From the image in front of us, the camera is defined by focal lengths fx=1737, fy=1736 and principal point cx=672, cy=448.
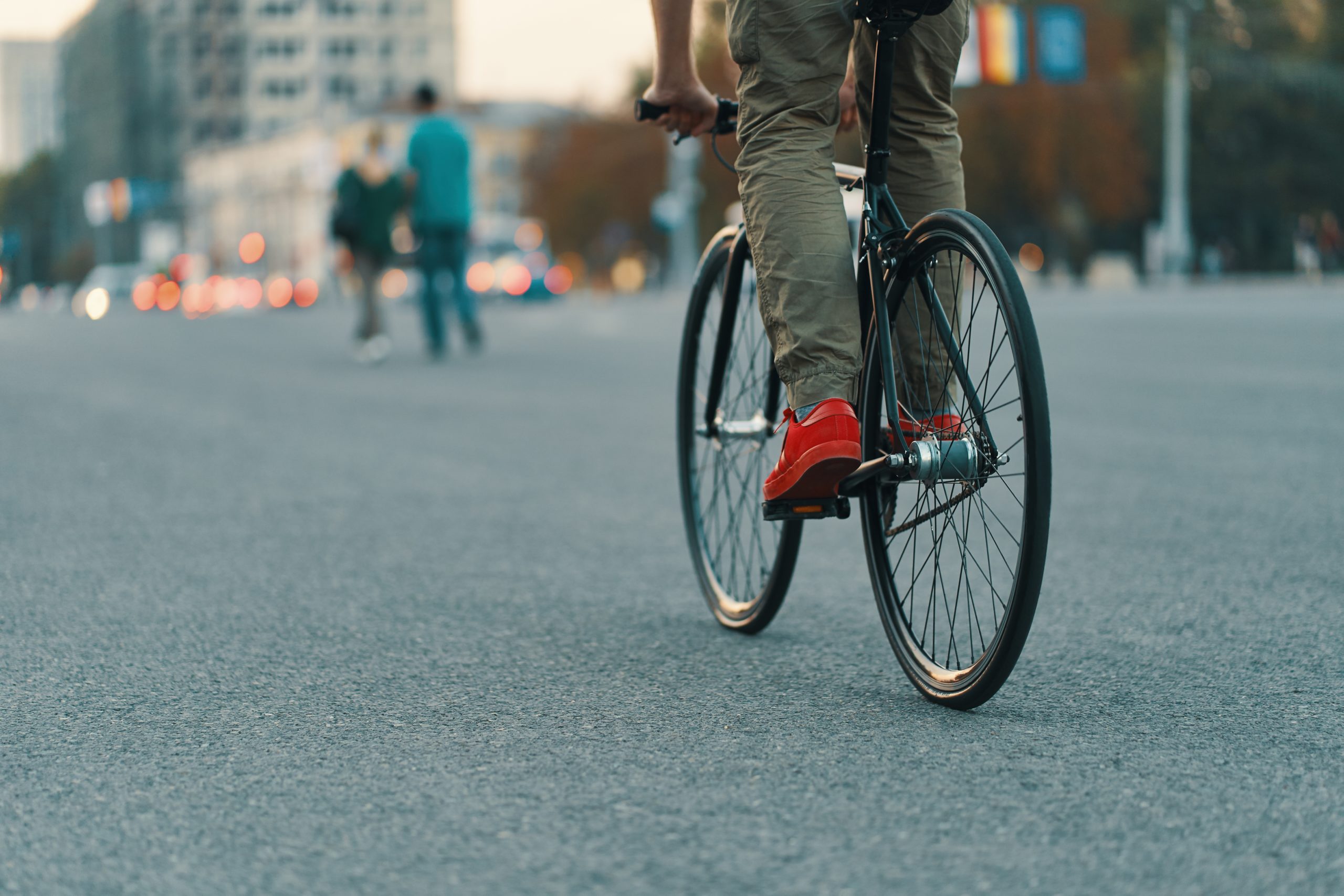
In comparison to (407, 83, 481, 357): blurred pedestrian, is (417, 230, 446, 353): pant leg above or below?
below

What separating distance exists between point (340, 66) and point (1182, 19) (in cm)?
10254

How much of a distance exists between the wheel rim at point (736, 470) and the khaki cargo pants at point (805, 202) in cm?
60

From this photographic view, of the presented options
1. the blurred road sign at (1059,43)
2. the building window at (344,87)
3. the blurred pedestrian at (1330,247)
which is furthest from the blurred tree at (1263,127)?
the building window at (344,87)

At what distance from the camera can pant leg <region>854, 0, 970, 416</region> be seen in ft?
10.8

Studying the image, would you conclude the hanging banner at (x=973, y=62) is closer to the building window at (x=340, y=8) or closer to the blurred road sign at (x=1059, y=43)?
the blurred road sign at (x=1059, y=43)

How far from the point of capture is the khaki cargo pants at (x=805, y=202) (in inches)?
126

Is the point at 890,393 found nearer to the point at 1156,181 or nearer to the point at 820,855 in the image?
the point at 820,855

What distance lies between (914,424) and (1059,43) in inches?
1605

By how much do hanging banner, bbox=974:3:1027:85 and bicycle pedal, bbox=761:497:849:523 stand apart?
38.5m

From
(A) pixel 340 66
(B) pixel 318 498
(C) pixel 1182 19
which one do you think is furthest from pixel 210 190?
(B) pixel 318 498

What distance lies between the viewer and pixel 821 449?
3178 millimetres

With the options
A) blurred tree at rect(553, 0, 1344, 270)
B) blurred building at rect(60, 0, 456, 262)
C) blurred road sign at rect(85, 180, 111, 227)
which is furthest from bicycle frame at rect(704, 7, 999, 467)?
blurred building at rect(60, 0, 456, 262)

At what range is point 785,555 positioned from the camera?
3.70m

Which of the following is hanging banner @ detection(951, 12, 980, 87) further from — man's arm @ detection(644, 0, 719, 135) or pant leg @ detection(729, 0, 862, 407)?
pant leg @ detection(729, 0, 862, 407)
